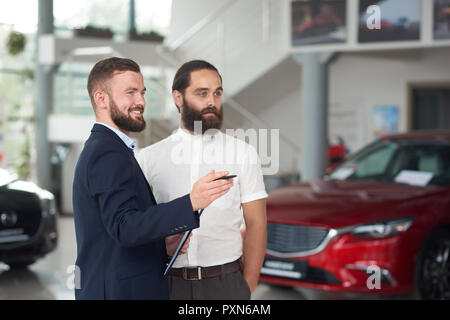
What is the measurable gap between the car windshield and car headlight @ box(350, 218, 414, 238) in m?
0.63

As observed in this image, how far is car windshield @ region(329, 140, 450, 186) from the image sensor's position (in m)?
4.55

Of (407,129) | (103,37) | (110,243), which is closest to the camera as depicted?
(110,243)

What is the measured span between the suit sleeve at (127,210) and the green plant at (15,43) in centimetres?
838

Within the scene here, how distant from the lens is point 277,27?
8484mm

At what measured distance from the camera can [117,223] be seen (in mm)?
1489

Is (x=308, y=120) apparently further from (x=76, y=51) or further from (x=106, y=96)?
(x=106, y=96)

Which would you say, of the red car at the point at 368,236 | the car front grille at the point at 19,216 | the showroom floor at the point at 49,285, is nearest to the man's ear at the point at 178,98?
the red car at the point at 368,236

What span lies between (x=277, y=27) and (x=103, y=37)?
2402 mm

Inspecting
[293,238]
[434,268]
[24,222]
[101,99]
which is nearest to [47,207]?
[24,222]

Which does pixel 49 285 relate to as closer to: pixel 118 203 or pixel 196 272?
pixel 196 272

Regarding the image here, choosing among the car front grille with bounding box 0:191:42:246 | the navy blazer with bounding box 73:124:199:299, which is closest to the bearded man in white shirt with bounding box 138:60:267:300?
the navy blazer with bounding box 73:124:199:299

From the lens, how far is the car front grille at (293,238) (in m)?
4.05
